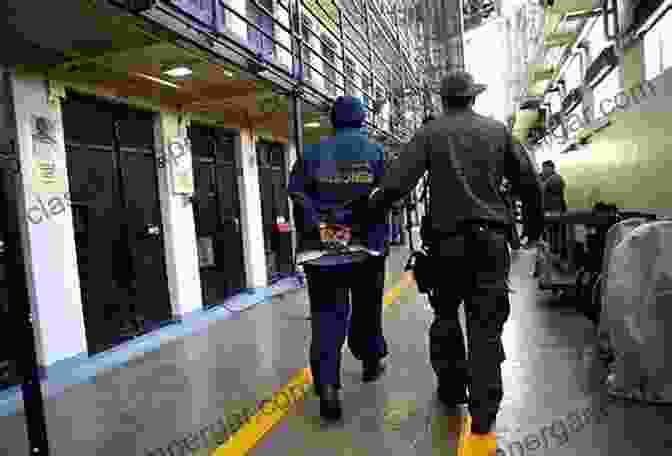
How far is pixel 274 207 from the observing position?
884 centimetres

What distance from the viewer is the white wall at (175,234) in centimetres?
574

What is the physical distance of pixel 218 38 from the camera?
3654mm

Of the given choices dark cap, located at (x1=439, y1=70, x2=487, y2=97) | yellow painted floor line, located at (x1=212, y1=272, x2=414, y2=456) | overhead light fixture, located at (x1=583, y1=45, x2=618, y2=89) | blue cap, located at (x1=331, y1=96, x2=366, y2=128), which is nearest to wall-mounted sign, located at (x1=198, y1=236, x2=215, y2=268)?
yellow painted floor line, located at (x1=212, y1=272, x2=414, y2=456)

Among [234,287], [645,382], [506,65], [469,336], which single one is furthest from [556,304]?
[506,65]

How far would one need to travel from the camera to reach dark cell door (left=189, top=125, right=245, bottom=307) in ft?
Result: 21.3

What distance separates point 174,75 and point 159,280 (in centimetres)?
241

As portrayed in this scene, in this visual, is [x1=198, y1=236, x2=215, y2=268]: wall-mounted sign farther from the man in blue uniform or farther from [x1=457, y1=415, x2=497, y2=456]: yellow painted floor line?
[x1=457, y1=415, x2=497, y2=456]: yellow painted floor line

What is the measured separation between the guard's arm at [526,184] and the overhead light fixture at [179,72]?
125 inches

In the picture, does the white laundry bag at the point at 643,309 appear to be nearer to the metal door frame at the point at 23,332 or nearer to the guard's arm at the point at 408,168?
the guard's arm at the point at 408,168

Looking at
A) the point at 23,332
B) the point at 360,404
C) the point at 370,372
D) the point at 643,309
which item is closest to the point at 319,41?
the point at 370,372

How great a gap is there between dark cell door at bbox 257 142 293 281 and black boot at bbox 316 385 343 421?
5352mm

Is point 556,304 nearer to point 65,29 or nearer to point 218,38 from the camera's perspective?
point 218,38

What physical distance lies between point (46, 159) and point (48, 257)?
0.88 meters
